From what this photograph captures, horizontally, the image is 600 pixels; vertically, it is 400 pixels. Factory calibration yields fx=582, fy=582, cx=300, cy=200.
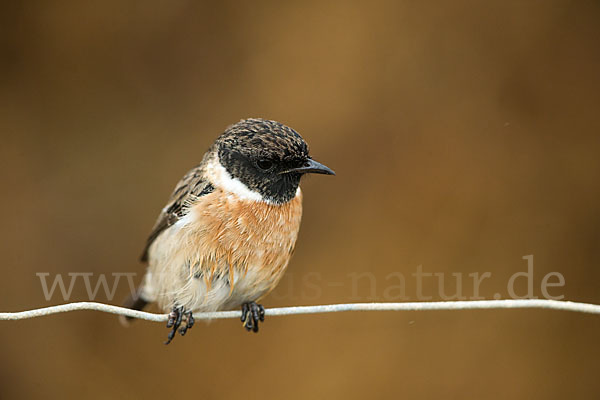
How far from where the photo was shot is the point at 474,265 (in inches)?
160

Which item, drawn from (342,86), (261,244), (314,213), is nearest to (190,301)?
(261,244)

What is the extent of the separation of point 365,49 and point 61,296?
2.73 metres

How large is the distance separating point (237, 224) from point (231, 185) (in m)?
0.19

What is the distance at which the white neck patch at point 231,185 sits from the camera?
8.17 feet

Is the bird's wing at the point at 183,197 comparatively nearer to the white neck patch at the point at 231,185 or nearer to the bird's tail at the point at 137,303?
the white neck patch at the point at 231,185

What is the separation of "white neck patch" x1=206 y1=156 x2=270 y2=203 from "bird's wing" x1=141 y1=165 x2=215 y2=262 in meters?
0.04

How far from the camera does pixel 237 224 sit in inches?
95.6

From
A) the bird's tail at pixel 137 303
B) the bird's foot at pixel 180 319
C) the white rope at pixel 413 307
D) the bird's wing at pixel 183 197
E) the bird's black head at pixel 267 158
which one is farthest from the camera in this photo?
the bird's tail at pixel 137 303

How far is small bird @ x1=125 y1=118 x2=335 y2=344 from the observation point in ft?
7.86

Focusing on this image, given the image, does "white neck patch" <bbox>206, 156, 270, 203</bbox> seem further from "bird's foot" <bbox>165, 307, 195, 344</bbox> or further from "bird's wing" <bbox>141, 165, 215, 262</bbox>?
"bird's foot" <bbox>165, 307, 195, 344</bbox>

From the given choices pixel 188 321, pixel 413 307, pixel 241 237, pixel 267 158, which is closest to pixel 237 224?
pixel 241 237

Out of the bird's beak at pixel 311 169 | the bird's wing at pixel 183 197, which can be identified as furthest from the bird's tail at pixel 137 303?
the bird's beak at pixel 311 169

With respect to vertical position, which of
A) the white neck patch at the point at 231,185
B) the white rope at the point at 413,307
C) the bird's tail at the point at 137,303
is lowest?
the bird's tail at the point at 137,303

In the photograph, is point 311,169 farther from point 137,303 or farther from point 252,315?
point 137,303
